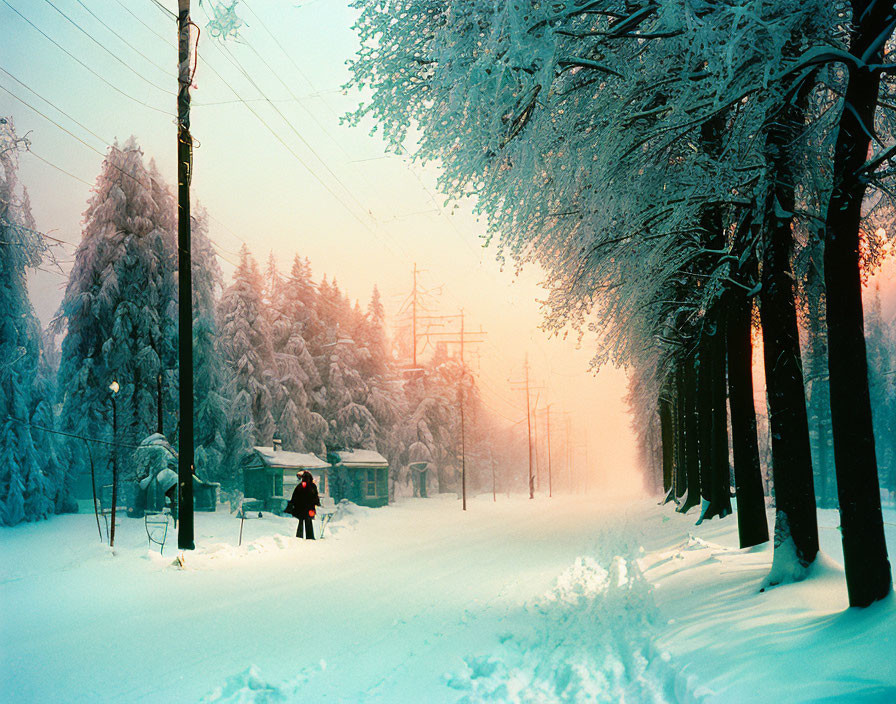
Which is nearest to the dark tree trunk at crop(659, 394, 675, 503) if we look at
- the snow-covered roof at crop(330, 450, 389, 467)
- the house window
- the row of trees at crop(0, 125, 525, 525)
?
the snow-covered roof at crop(330, 450, 389, 467)

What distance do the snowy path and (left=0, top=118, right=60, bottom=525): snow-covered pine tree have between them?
10551mm

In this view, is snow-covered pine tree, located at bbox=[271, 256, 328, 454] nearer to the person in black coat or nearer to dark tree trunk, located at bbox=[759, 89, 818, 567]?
the person in black coat

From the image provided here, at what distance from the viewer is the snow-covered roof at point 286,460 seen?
3338 centimetres

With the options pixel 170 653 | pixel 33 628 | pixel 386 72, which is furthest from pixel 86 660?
pixel 386 72

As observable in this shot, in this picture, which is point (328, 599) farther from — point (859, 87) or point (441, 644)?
point (859, 87)

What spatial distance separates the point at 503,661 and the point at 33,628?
5657 millimetres

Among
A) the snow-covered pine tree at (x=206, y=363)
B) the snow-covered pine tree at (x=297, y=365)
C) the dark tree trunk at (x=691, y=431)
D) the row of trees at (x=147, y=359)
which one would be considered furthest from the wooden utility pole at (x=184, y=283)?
the snow-covered pine tree at (x=297, y=365)

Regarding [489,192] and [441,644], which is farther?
[489,192]

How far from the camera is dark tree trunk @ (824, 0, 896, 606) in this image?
5805 millimetres

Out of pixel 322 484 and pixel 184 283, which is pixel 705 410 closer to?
pixel 184 283

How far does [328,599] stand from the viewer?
9586 mm

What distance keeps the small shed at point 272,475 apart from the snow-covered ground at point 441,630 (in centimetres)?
1933

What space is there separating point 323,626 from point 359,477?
1377 inches

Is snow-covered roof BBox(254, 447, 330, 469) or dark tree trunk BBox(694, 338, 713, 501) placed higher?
dark tree trunk BBox(694, 338, 713, 501)
